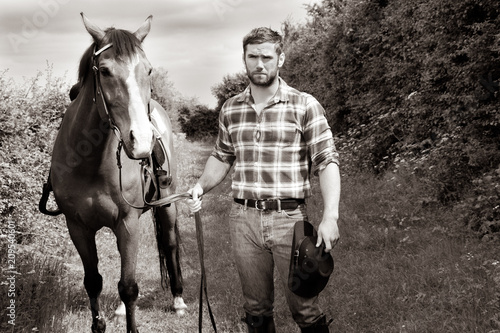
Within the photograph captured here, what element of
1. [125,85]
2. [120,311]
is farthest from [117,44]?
[120,311]

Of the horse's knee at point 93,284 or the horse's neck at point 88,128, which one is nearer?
the horse's neck at point 88,128

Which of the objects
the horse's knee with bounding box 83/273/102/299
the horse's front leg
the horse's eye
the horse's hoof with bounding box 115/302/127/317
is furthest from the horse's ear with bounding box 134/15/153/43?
the horse's hoof with bounding box 115/302/127/317

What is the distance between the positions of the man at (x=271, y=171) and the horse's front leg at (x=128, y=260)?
1.22m

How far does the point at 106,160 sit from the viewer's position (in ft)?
13.4

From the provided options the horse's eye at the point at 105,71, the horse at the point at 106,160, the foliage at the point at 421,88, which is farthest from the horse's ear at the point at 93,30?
the foliage at the point at 421,88

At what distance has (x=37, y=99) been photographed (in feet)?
21.1

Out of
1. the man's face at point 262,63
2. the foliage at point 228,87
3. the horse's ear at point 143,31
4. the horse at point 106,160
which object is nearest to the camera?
the man's face at point 262,63

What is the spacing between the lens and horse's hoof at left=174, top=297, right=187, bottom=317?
5249mm

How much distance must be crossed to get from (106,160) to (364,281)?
2.62m

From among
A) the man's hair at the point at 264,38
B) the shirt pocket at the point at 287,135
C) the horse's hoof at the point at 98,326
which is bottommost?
the horse's hoof at the point at 98,326

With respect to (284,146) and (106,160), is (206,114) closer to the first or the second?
(106,160)

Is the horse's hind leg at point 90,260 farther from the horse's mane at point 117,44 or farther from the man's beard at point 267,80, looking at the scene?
the man's beard at point 267,80

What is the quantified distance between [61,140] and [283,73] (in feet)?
51.7

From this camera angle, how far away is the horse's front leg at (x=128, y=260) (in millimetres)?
4160
